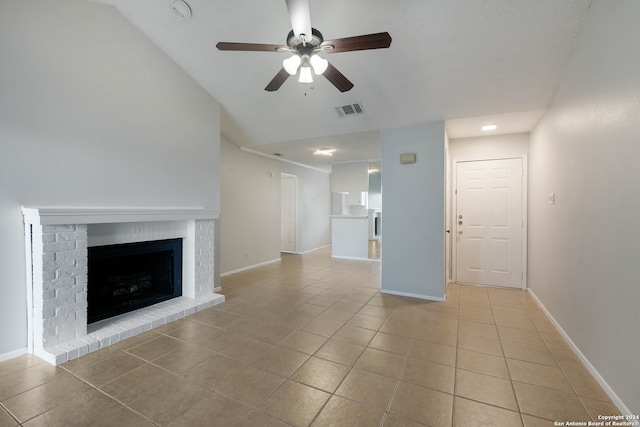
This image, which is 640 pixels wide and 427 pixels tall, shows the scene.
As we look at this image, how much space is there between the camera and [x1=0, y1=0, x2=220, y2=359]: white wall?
2.25m

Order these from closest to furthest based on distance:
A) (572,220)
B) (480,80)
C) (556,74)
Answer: (572,220), (556,74), (480,80)

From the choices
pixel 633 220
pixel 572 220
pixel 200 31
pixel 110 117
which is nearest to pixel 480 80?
pixel 572 220

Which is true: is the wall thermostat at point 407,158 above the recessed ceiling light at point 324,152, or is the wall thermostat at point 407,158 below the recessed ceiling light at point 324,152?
below

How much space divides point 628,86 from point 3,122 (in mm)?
4439

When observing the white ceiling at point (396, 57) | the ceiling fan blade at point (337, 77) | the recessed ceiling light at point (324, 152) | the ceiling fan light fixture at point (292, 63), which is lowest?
the ceiling fan blade at point (337, 77)

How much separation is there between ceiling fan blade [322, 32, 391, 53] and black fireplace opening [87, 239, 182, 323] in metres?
2.96

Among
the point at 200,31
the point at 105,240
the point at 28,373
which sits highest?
the point at 200,31

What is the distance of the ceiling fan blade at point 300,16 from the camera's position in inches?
64.1

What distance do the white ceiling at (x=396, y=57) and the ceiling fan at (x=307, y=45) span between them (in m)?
0.74

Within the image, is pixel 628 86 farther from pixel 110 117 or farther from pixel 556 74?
pixel 110 117

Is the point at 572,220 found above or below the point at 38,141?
below

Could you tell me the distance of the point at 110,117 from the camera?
110 inches

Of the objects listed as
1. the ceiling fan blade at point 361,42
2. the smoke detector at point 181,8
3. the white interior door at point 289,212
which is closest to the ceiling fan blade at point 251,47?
the ceiling fan blade at point 361,42

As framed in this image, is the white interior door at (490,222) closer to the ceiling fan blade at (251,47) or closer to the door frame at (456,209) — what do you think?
the door frame at (456,209)
